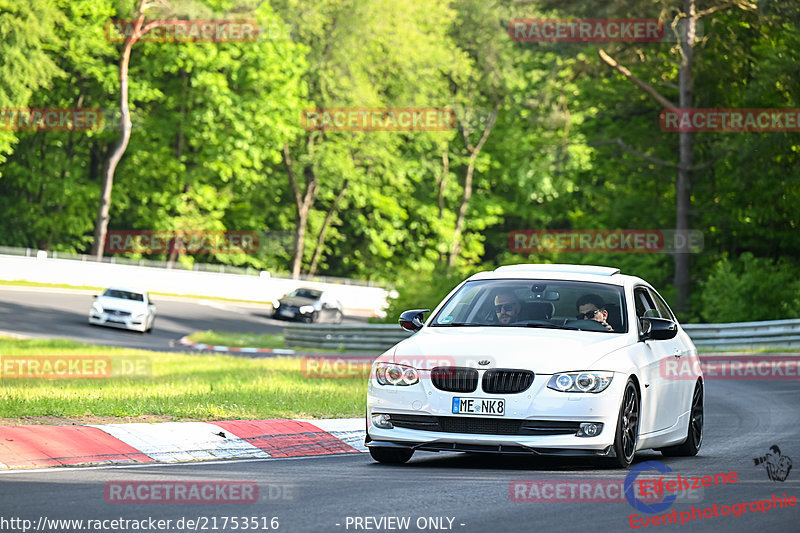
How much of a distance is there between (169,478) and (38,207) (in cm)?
5734

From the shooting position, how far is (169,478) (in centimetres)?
934

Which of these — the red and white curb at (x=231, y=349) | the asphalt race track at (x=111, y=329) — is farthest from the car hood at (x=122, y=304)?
the red and white curb at (x=231, y=349)

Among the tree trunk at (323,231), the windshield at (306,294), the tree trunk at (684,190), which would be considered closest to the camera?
the tree trunk at (684,190)

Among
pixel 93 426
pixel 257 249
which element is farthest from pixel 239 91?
pixel 93 426

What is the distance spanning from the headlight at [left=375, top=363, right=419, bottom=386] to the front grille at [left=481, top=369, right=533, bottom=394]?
0.59 m

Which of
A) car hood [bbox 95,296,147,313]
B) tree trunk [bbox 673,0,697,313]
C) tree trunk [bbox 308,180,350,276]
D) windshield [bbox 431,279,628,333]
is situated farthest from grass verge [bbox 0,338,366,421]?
tree trunk [bbox 308,180,350,276]

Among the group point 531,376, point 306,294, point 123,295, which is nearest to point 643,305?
point 531,376

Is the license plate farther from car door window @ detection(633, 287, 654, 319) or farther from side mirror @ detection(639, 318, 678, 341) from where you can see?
car door window @ detection(633, 287, 654, 319)

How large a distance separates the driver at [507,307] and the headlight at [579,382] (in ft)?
4.09

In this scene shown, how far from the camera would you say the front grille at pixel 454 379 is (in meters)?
10.1

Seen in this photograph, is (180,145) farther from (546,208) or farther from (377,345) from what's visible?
(377,345)

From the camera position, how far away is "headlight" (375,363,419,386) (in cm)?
1034

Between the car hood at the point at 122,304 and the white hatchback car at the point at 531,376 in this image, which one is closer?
the white hatchback car at the point at 531,376

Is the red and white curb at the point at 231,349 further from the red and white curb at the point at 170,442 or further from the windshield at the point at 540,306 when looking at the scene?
the windshield at the point at 540,306
